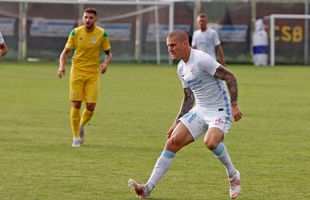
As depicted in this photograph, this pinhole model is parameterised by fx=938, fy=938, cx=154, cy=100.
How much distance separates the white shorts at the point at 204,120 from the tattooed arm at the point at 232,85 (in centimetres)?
36

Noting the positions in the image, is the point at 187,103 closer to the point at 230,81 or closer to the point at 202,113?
the point at 202,113

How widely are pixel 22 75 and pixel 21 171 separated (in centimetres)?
2290

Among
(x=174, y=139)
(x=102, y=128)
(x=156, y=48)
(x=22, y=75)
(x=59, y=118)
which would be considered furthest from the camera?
(x=156, y=48)

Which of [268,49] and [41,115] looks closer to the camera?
[41,115]

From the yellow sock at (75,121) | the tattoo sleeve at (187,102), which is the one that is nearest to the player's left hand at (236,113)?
the tattoo sleeve at (187,102)

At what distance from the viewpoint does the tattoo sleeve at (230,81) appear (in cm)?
971

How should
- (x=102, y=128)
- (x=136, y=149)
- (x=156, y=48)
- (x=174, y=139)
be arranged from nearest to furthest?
(x=174, y=139)
(x=136, y=149)
(x=102, y=128)
(x=156, y=48)

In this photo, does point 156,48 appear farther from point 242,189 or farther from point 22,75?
point 242,189

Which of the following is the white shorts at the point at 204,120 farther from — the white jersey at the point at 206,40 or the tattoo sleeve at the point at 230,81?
the white jersey at the point at 206,40

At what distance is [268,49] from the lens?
153 ft

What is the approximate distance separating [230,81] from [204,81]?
358mm

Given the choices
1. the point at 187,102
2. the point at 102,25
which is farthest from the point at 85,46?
the point at 102,25

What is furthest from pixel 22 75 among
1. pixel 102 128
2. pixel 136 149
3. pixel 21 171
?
pixel 21 171

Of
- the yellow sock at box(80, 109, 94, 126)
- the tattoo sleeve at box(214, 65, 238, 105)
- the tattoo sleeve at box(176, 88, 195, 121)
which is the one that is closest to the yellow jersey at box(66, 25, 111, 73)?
the yellow sock at box(80, 109, 94, 126)
